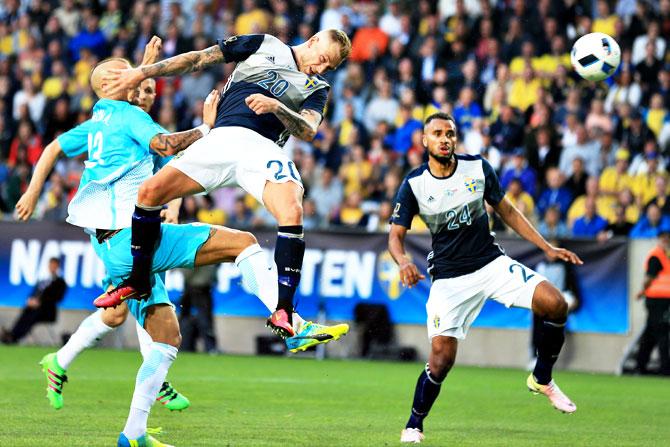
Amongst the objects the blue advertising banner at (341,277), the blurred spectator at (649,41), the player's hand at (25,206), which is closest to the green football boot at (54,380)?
the player's hand at (25,206)

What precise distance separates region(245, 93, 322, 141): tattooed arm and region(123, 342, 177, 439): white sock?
1631mm

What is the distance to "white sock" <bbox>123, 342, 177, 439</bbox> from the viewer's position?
7695 mm

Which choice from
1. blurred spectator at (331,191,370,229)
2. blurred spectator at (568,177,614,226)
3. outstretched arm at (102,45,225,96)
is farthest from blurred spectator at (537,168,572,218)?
outstretched arm at (102,45,225,96)

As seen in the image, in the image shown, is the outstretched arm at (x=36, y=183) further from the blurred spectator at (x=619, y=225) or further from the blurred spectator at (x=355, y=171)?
the blurred spectator at (x=355, y=171)

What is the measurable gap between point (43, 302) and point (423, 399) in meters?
11.8

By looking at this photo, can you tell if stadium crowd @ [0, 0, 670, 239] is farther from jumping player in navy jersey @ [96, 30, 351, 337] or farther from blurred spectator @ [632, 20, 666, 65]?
jumping player in navy jersey @ [96, 30, 351, 337]

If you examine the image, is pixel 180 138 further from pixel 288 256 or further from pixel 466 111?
pixel 466 111

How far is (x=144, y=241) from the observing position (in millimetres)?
8133

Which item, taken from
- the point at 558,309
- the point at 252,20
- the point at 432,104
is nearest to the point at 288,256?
the point at 558,309

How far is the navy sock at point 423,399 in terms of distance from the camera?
362 inches

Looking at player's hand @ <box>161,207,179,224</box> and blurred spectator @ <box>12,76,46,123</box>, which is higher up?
blurred spectator @ <box>12,76,46,123</box>

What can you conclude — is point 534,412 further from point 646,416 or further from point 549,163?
point 549,163

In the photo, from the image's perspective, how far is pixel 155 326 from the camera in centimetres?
834

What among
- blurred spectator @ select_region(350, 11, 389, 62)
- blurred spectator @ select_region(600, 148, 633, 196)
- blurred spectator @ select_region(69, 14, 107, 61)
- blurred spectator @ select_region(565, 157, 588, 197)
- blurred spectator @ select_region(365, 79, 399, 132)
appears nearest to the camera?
blurred spectator @ select_region(600, 148, 633, 196)
